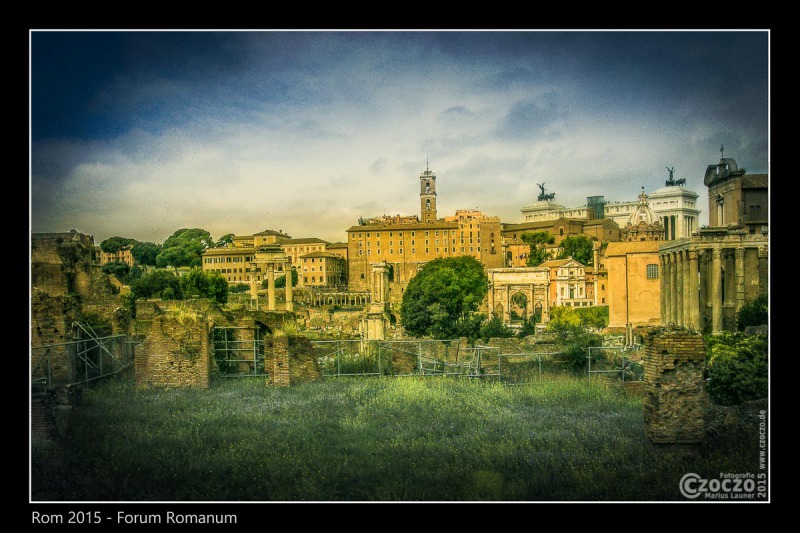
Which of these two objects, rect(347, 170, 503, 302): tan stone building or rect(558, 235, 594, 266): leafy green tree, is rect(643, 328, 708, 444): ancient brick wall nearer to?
rect(347, 170, 503, 302): tan stone building

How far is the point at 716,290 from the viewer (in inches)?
974

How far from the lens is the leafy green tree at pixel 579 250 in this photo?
54.8 metres

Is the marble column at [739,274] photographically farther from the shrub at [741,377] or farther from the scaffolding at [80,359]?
the scaffolding at [80,359]

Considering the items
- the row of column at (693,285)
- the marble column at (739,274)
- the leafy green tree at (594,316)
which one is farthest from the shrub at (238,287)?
the marble column at (739,274)

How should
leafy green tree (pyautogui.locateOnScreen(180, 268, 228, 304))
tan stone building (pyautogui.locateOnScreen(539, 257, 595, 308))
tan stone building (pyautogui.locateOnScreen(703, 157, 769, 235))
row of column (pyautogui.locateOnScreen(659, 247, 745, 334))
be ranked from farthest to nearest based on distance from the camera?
tan stone building (pyautogui.locateOnScreen(539, 257, 595, 308)) < leafy green tree (pyautogui.locateOnScreen(180, 268, 228, 304)) < row of column (pyautogui.locateOnScreen(659, 247, 745, 334)) < tan stone building (pyautogui.locateOnScreen(703, 157, 769, 235))

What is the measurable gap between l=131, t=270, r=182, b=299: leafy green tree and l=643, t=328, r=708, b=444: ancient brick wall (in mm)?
17476

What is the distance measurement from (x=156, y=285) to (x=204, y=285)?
9.38 feet

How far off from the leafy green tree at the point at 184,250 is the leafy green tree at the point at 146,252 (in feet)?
0.62

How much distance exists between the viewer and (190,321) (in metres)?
10.7

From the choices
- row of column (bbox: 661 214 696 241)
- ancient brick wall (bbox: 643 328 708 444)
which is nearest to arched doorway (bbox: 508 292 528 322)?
row of column (bbox: 661 214 696 241)

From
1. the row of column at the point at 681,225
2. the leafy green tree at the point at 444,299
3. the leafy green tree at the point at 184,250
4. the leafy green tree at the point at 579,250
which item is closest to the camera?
the leafy green tree at the point at 184,250

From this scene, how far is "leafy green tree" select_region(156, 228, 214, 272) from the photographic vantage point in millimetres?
18500

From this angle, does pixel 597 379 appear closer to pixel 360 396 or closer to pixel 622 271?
pixel 360 396

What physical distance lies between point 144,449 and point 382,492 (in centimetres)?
307
